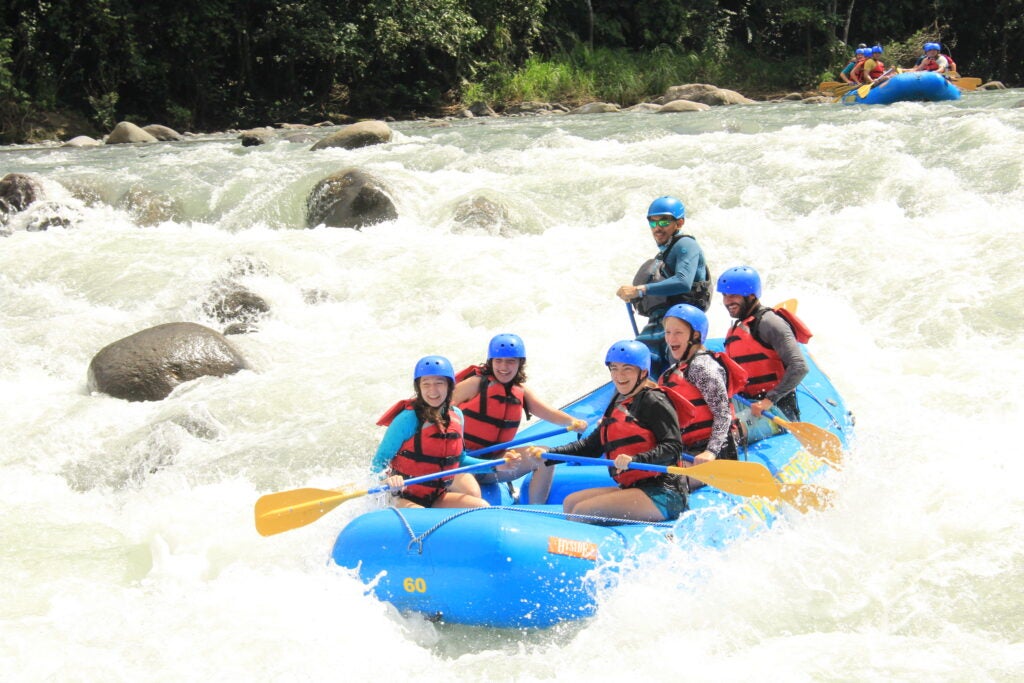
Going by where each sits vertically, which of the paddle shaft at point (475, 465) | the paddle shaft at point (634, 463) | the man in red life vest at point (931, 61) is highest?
the man in red life vest at point (931, 61)

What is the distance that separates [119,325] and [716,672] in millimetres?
5860

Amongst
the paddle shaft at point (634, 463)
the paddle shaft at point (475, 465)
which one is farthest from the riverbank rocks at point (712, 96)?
the paddle shaft at point (634, 463)

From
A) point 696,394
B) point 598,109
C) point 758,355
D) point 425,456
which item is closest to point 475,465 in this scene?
point 425,456

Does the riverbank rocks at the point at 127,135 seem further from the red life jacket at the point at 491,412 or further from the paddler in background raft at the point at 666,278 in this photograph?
the red life jacket at the point at 491,412

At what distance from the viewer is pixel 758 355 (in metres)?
4.93

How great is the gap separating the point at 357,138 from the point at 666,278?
9.30 metres

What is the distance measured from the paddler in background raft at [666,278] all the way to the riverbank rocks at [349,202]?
4.95 m

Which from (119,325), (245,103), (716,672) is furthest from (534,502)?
(245,103)

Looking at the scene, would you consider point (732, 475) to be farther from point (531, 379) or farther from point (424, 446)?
point (531, 379)

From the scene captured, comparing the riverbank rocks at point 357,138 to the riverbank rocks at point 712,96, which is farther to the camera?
the riverbank rocks at point 712,96

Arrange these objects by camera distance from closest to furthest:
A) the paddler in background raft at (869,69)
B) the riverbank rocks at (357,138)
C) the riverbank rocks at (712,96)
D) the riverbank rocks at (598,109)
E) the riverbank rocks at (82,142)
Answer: the riverbank rocks at (357,138)
the riverbank rocks at (82,142)
the paddler in background raft at (869,69)
the riverbank rocks at (712,96)
the riverbank rocks at (598,109)

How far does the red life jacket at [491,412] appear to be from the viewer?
4.64m

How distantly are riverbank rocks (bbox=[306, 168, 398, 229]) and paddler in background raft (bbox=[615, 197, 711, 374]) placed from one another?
4946 mm

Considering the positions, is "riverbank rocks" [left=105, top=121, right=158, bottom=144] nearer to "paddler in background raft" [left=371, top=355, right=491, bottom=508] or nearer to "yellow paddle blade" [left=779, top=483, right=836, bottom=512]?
"paddler in background raft" [left=371, top=355, right=491, bottom=508]
